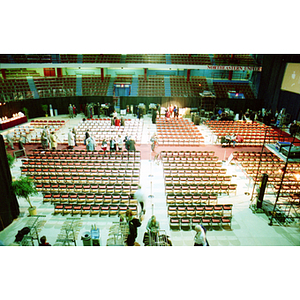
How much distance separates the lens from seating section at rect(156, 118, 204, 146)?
16.7 metres

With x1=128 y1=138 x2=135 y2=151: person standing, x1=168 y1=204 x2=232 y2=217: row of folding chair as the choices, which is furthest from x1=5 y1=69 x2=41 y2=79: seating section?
x1=168 y1=204 x2=232 y2=217: row of folding chair

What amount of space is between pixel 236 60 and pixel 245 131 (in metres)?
12.8

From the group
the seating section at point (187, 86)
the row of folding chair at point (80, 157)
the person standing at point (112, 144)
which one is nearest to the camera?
the row of folding chair at point (80, 157)

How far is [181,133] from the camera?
17.9m

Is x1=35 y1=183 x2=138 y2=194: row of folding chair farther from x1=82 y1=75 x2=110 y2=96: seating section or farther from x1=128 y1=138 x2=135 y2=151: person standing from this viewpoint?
x1=82 y1=75 x2=110 y2=96: seating section

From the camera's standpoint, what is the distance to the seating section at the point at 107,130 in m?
16.8

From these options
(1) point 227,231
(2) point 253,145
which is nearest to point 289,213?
(1) point 227,231

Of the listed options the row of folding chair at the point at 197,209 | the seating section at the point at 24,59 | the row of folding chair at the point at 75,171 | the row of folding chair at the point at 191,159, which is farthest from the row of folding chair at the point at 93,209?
the seating section at the point at 24,59

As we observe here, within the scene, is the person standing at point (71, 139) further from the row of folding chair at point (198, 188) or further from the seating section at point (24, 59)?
the seating section at point (24, 59)

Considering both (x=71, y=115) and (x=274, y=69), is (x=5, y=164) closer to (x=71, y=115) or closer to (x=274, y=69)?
(x=71, y=115)

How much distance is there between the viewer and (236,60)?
27.1 meters

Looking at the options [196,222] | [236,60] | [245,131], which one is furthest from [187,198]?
[236,60]

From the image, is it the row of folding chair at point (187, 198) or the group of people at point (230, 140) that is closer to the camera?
the row of folding chair at point (187, 198)

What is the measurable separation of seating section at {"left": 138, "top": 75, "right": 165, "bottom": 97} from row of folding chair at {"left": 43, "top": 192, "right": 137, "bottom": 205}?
18260mm
